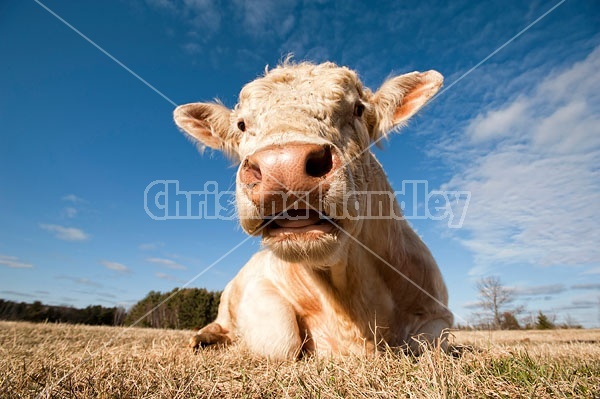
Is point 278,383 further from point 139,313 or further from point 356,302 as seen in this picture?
point 139,313

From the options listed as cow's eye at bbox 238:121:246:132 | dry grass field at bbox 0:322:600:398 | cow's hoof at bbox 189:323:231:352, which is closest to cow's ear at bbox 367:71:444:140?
cow's eye at bbox 238:121:246:132

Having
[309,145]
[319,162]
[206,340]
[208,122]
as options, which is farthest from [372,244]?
[208,122]

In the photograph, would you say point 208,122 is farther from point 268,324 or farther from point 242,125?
point 268,324

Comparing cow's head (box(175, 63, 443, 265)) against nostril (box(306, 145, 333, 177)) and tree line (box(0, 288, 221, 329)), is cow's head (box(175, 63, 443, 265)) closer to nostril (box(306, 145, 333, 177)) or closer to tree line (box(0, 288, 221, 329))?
nostril (box(306, 145, 333, 177))

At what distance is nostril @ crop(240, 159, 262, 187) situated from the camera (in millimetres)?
2355

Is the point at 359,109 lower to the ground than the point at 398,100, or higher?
lower

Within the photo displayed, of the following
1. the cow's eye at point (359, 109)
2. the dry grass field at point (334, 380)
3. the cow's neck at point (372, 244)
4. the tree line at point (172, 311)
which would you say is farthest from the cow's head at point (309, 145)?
the tree line at point (172, 311)

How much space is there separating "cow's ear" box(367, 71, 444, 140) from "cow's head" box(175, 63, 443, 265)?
0.01 m

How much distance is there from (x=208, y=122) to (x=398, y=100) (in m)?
2.36

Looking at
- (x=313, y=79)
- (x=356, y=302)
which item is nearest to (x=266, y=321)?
(x=356, y=302)

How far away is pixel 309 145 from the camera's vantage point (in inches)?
90.9

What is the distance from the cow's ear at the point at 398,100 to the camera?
3938mm

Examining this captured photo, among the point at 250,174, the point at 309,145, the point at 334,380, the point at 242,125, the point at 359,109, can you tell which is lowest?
the point at 334,380

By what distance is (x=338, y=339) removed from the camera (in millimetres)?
3211
